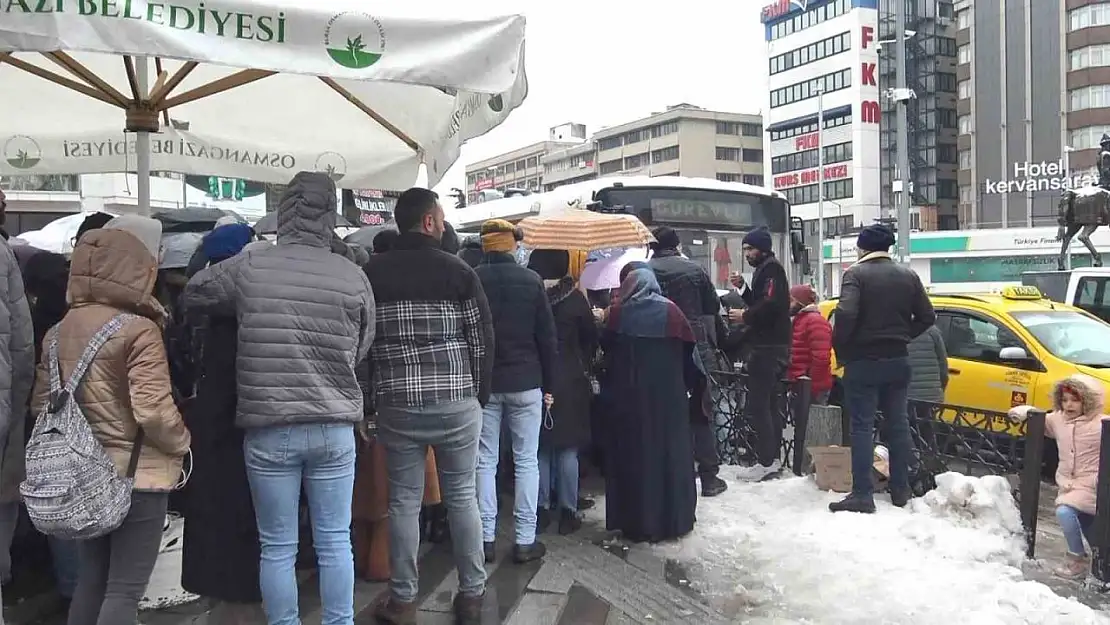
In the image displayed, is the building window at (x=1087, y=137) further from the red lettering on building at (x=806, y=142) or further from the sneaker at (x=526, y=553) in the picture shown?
the sneaker at (x=526, y=553)

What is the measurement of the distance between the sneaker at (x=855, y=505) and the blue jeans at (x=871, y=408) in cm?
3

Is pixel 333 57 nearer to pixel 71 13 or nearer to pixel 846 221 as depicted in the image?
pixel 71 13

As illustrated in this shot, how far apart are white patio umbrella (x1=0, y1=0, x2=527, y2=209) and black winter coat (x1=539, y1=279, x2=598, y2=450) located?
1239 millimetres

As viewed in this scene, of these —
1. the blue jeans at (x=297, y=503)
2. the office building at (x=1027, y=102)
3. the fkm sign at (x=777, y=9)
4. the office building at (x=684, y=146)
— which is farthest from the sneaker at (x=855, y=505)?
the office building at (x=684, y=146)

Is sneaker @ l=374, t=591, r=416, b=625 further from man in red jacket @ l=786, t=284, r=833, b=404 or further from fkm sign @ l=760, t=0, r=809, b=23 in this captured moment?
fkm sign @ l=760, t=0, r=809, b=23

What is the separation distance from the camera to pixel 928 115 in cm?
7806

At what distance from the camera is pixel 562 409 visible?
19.3 ft

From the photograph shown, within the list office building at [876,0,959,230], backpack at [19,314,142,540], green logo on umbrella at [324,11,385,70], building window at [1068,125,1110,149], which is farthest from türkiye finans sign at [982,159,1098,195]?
backpack at [19,314,142,540]

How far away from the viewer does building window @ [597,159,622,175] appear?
→ 111631mm

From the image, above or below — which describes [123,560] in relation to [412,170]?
below

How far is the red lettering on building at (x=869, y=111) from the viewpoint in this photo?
76619mm

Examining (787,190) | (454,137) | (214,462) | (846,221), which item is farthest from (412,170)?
(787,190)

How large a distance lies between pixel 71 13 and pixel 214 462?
5.64 feet

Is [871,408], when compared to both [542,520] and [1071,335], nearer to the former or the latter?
[542,520]
